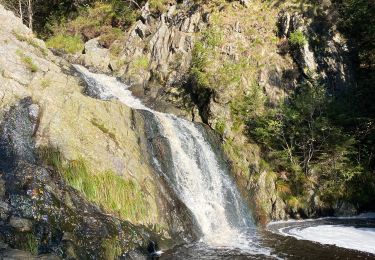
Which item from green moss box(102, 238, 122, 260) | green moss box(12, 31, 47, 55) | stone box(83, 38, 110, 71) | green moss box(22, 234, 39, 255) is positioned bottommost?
green moss box(102, 238, 122, 260)

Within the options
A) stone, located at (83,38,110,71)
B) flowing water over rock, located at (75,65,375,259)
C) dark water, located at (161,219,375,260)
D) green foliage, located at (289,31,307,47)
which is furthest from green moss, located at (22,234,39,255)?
green foliage, located at (289,31,307,47)

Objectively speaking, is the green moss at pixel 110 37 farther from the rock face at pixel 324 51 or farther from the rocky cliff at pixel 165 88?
the rock face at pixel 324 51

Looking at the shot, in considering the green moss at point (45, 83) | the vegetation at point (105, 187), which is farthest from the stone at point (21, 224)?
the green moss at point (45, 83)

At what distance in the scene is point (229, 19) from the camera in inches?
1336

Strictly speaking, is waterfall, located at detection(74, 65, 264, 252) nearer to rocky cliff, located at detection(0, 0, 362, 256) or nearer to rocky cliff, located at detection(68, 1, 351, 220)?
rocky cliff, located at detection(0, 0, 362, 256)

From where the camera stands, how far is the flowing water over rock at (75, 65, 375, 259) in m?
15.4

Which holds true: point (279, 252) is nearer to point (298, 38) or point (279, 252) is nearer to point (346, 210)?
point (346, 210)

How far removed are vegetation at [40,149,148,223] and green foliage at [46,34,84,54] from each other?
25.2 metres

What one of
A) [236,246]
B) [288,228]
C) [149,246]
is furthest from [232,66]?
[149,246]

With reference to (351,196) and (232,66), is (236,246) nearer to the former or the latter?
(351,196)

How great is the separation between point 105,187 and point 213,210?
6518 millimetres

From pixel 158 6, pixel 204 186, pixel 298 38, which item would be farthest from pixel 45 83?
pixel 158 6

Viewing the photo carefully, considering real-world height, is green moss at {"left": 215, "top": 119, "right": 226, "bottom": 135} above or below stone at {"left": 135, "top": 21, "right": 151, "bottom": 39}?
below

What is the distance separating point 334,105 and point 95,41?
76.4 ft
